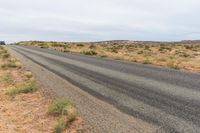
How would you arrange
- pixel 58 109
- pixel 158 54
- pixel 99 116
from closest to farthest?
pixel 99 116 < pixel 58 109 < pixel 158 54

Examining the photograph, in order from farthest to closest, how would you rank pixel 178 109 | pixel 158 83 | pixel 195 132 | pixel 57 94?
1. pixel 158 83
2. pixel 57 94
3. pixel 178 109
4. pixel 195 132

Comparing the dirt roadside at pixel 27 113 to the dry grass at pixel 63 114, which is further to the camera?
the dirt roadside at pixel 27 113

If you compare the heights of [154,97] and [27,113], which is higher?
[154,97]

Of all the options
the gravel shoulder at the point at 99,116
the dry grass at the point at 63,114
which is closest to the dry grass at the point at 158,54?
the gravel shoulder at the point at 99,116

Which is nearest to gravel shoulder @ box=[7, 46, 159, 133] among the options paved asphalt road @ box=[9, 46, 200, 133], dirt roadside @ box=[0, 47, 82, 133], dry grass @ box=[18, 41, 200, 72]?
paved asphalt road @ box=[9, 46, 200, 133]

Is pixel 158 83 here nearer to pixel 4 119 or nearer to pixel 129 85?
pixel 129 85

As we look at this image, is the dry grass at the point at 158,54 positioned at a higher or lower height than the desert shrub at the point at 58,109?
lower

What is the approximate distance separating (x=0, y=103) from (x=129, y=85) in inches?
201

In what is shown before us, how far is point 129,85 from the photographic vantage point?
14891mm

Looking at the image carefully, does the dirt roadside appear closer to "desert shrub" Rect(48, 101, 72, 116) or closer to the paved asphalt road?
"desert shrub" Rect(48, 101, 72, 116)

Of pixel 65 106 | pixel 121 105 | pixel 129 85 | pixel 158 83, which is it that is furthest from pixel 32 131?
pixel 158 83

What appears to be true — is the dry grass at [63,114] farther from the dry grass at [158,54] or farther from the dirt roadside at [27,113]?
the dry grass at [158,54]

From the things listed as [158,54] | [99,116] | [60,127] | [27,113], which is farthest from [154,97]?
[158,54]

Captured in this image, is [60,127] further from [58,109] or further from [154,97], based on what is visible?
[154,97]
